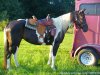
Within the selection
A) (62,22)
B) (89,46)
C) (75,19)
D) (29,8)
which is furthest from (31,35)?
(29,8)

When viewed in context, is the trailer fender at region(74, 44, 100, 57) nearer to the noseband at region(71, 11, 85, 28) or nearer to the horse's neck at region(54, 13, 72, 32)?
the noseband at region(71, 11, 85, 28)

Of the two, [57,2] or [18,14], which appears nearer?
[18,14]

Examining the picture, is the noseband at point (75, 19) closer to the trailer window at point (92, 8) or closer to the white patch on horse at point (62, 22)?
the white patch on horse at point (62, 22)

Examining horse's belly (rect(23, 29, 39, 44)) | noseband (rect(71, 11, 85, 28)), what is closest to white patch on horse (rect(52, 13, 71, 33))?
noseband (rect(71, 11, 85, 28))

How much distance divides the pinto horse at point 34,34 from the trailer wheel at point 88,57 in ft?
4.84

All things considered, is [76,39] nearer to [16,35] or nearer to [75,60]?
[75,60]

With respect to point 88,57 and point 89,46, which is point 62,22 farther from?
point 88,57

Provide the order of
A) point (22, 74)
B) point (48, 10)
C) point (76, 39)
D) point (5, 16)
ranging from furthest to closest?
→ 1. point (48, 10)
2. point (5, 16)
3. point (76, 39)
4. point (22, 74)

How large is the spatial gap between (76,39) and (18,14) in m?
43.4

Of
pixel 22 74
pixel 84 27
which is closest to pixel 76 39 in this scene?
pixel 84 27

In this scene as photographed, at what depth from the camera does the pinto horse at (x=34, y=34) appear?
450 inches

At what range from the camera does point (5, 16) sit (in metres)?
52.5

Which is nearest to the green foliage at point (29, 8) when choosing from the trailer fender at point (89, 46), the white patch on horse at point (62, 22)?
the trailer fender at point (89, 46)

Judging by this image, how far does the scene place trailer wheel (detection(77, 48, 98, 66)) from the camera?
13.0 m
